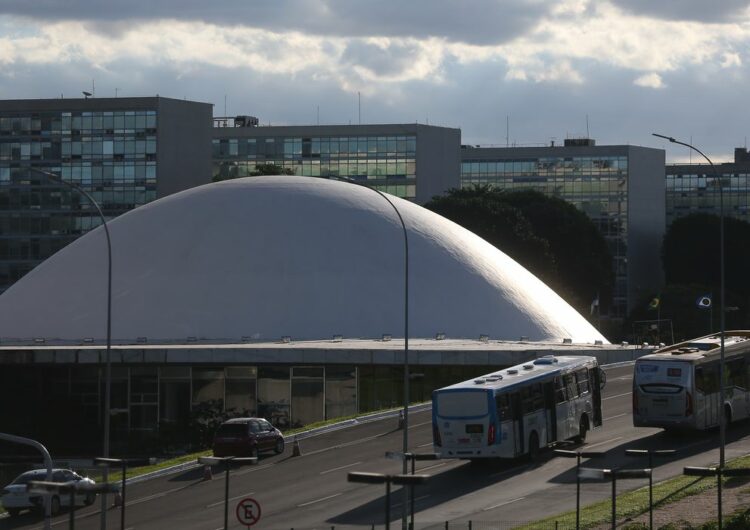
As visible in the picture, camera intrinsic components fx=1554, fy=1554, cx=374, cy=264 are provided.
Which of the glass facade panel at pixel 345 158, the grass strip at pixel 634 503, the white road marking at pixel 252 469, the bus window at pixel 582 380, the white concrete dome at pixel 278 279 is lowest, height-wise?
the white road marking at pixel 252 469

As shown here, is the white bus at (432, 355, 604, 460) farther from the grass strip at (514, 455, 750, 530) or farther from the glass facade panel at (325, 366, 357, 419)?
the glass facade panel at (325, 366, 357, 419)

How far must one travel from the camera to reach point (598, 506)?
43688mm

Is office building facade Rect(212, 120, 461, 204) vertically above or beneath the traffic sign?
above

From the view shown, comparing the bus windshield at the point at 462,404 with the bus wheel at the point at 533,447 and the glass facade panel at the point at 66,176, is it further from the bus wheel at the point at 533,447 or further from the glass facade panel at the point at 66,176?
the glass facade panel at the point at 66,176

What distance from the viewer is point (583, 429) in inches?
2266

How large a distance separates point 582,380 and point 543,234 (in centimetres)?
9739

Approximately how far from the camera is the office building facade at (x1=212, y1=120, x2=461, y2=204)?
170 m

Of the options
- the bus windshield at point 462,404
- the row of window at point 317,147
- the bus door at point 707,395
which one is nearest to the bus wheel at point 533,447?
the bus windshield at point 462,404

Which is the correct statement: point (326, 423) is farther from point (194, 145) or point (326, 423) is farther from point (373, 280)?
point (194, 145)

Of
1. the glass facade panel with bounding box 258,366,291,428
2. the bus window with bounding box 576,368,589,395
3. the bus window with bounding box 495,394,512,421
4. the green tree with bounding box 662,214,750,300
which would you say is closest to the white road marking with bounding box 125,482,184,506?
the bus window with bounding box 495,394,512,421

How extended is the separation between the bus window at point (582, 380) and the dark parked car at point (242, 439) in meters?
11.8

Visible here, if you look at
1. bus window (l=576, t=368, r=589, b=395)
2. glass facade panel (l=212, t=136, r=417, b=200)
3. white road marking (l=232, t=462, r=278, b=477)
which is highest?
glass facade panel (l=212, t=136, r=417, b=200)

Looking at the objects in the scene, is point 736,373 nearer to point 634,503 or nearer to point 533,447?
point 533,447

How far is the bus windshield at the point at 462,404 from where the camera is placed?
5094cm
